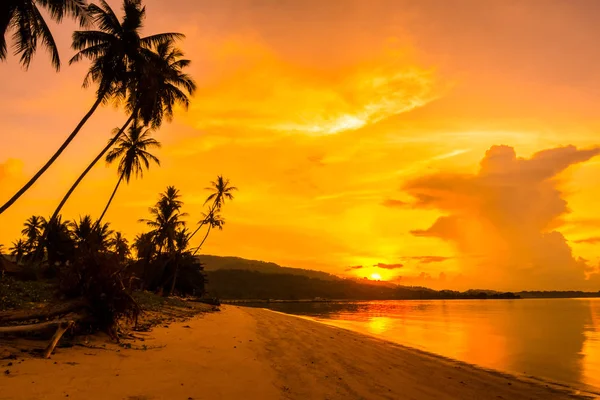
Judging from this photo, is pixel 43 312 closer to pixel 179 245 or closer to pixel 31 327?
pixel 31 327

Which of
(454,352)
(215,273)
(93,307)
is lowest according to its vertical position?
(454,352)

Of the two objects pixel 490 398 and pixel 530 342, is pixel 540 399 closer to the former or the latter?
pixel 490 398

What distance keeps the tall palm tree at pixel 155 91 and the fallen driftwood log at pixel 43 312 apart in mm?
17893

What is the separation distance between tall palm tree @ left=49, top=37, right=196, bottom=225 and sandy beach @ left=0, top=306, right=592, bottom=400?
54.6 feet

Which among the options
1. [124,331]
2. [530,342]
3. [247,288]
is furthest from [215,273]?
[124,331]

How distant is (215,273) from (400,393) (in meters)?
191

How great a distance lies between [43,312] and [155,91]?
19.1 m

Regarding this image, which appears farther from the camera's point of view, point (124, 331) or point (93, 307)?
point (124, 331)

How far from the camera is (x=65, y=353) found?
8453 mm

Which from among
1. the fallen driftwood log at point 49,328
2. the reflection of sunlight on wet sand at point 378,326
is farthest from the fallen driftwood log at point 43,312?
the reflection of sunlight on wet sand at point 378,326

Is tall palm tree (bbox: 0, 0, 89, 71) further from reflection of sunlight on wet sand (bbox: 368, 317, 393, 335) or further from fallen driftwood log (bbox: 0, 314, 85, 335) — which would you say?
reflection of sunlight on wet sand (bbox: 368, 317, 393, 335)

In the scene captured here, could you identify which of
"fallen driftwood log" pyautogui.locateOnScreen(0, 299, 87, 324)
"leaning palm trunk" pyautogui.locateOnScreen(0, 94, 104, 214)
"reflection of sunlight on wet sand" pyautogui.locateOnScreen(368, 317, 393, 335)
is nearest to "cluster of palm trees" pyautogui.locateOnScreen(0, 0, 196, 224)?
"leaning palm trunk" pyautogui.locateOnScreen(0, 94, 104, 214)

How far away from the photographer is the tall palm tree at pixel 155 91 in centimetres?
2506

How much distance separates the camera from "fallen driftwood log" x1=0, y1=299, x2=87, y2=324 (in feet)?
29.9
